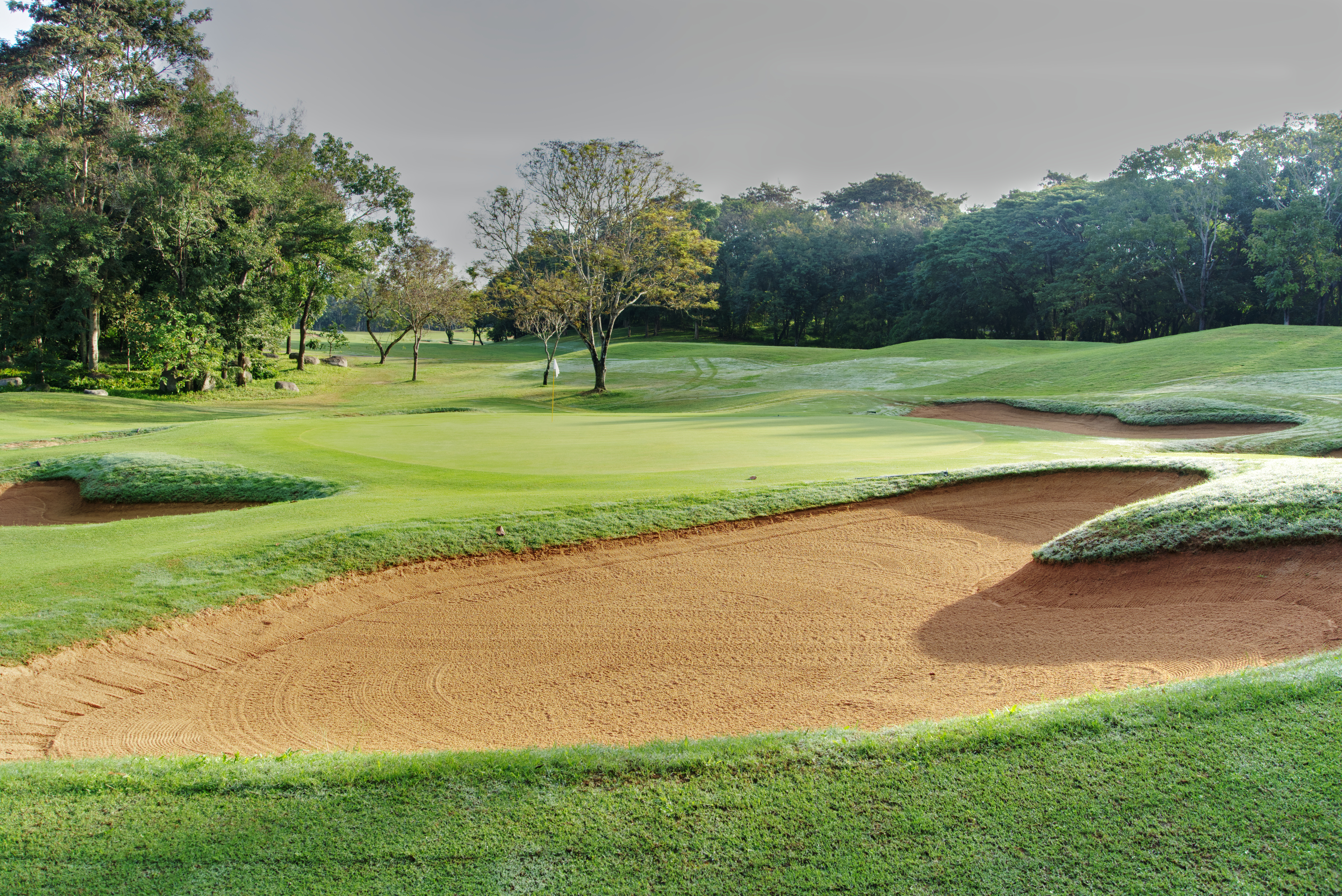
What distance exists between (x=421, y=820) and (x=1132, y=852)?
2.80 metres

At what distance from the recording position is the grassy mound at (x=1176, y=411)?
782 inches

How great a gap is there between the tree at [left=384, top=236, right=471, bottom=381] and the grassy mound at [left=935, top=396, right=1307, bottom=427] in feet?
128

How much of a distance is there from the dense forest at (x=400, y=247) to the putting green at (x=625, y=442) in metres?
19.3

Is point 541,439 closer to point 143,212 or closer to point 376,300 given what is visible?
point 143,212

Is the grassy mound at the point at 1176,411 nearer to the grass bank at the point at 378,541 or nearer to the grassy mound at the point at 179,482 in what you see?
the grass bank at the point at 378,541

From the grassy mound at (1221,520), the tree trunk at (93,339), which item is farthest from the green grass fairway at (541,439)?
the tree trunk at (93,339)

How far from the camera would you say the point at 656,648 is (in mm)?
6152

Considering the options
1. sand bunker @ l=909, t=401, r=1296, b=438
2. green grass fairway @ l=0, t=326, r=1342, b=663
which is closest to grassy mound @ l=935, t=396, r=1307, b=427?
sand bunker @ l=909, t=401, r=1296, b=438

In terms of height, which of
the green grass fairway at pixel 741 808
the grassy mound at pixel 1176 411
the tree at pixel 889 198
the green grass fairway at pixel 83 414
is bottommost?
the green grass fairway at pixel 741 808

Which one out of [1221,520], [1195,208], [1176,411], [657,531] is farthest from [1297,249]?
[657,531]

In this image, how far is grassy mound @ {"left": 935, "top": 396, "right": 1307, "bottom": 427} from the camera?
19875 mm

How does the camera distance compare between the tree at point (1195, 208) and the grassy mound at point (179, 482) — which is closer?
the grassy mound at point (179, 482)

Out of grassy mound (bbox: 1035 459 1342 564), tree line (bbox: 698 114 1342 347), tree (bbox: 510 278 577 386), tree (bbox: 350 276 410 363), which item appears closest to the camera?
grassy mound (bbox: 1035 459 1342 564)

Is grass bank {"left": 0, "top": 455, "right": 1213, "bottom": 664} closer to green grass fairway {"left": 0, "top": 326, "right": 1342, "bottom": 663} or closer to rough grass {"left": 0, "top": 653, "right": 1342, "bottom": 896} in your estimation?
green grass fairway {"left": 0, "top": 326, "right": 1342, "bottom": 663}
